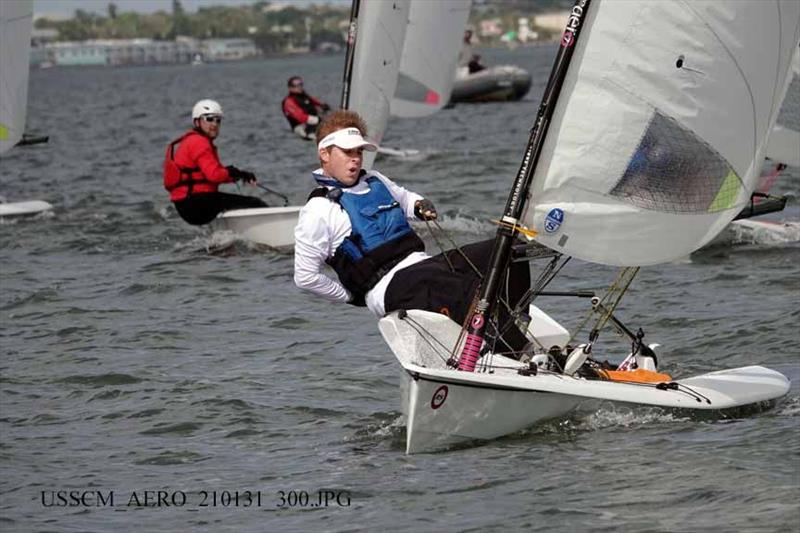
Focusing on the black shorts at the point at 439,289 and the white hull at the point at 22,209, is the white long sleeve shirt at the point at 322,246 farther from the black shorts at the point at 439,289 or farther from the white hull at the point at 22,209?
the white hull at the point at 22,209

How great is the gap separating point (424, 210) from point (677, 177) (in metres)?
1.14

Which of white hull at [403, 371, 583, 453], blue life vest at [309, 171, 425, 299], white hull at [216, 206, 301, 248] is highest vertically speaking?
blue life vest at [309, 171, 425, 299]

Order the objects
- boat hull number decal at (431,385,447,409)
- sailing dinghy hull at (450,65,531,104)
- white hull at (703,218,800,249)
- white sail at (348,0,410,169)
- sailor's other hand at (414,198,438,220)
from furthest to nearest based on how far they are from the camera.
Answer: sailing dinghy hull at (450,65,531,104) < white sail at (348,0,410,169) < white hull at (703,218,800,249) < sailor's other hand at (414,198,438,220) < boat hull number decal at (431,385,447,409)

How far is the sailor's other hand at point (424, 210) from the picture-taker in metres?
7.59

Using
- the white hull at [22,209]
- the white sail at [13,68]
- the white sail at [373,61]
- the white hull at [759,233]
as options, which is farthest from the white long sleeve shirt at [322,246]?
the white sail at [13,68]

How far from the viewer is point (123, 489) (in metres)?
7.15

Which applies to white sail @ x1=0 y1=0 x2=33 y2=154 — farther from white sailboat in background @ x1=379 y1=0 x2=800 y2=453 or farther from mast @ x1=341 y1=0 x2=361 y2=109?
white sailboat in background @ x1=379 y1=0 x2=800 y2=453

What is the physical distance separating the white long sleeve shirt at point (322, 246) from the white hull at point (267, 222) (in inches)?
253

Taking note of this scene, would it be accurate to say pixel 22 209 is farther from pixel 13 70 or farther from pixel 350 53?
pixel 350 53

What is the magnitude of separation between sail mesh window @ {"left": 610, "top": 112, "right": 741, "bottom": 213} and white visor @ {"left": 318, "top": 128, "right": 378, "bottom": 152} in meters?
1.16

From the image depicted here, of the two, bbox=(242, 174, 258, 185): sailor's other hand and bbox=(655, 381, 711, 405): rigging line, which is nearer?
bbox=(655, 381, 711, 405): rigging line

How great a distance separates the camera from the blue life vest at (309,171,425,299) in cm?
750

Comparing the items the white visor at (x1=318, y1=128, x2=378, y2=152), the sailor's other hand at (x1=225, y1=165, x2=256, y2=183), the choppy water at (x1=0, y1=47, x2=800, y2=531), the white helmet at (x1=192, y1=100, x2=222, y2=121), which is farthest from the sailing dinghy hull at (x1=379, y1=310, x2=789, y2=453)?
the sailor's other hand at (x1=225, y1=165, x2=256, y2=183)

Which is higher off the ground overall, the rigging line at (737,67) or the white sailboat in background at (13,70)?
the rigging line at (737,67)
